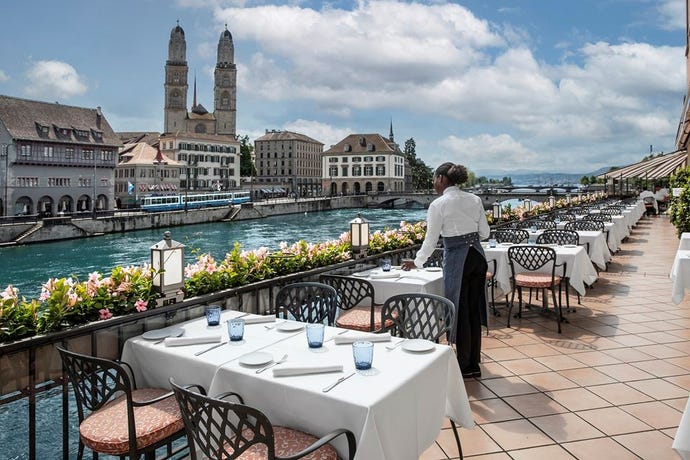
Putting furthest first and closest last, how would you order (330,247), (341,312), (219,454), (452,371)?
1. (330,247)
2. (341,312)
3. (452,371)
4. (219,454)

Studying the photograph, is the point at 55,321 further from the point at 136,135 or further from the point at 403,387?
the point at 136,135

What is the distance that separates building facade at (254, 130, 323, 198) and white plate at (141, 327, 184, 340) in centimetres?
10246

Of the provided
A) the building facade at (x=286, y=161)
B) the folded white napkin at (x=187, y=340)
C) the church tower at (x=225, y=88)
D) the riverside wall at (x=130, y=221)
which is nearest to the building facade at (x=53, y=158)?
the riverside wall at (x=130, y=221)

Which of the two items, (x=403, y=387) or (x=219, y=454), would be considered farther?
(x=403, y=387)

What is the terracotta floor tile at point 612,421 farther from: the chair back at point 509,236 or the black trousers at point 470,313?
the chair back at point 509,236

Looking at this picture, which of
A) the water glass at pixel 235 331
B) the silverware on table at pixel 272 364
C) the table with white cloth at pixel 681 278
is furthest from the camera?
the table with white cloth at pixel 681 278

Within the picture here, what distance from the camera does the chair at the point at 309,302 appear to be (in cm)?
465

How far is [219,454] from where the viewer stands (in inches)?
95.8

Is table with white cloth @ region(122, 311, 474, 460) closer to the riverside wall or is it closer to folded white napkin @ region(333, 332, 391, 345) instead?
folded white napkin @ region(333, 332, 391, 345)

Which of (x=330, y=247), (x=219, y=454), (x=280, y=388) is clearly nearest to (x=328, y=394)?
(x=280, y=388)

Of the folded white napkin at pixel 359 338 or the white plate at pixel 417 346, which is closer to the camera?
the white plate at pixel 417 346

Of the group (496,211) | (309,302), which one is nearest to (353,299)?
(309,302)

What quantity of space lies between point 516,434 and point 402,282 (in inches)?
85.4

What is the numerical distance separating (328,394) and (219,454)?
549 mm
